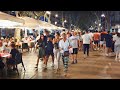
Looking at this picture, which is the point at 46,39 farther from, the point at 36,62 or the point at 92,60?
the point at 92,60

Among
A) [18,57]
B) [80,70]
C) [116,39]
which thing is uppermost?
[116,39]

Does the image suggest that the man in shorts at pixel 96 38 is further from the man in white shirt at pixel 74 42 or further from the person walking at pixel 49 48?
the person walking at pixel 49 48

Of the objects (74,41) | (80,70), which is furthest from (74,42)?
(80,70)

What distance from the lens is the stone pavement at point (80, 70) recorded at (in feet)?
41.4

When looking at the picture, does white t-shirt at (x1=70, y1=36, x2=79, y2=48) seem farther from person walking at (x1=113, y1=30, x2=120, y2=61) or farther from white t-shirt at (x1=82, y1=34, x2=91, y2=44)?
person walking at (x1=113, y1=30, x2=120, y2=61)

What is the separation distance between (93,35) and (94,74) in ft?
17.9

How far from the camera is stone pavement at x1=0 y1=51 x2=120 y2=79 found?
41.4ft

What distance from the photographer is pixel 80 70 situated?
13.8 meters

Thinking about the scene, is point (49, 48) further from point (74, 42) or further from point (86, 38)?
point (86, 38)

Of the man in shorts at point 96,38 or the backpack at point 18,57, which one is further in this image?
the man in shorts at point 96,38

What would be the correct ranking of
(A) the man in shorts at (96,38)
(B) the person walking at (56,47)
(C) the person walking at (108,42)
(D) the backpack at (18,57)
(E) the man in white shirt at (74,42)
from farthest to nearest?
(A) the man in shorts at (96,38) < (C) the person walking at (108,42) < (E) the man in white shirt at (74,42) < (B) the person walking at (56,47) < (D) the backpack at (18,57)

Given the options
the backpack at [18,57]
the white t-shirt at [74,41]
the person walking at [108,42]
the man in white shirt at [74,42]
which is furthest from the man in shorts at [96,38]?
the backpack at [18,57]

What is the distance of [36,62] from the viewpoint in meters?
14.4
